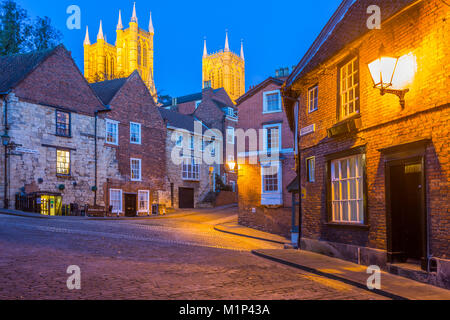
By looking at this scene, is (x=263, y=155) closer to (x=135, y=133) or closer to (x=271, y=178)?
(x=271, y=178)

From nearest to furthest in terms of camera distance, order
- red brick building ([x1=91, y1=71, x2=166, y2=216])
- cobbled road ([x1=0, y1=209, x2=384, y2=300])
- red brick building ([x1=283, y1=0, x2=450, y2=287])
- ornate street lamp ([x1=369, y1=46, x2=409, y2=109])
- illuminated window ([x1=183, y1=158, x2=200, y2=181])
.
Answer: cobbled road ([x1=0, y1=209, x2=384, y2=300])
red brick building ([x1=283, y1=0, x2=450, y2=287])
ornate street lamp ([x1=369, y1=46, x2=409, y2=109])
red brick building ([x1=91, y1=71, x2=166, y2=216])
illuminated window ([x1=183, y1=158, x2=200, y2=181])

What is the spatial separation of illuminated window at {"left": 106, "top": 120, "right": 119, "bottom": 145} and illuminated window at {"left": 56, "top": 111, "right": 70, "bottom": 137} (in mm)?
3763

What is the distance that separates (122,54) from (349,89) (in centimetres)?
9956

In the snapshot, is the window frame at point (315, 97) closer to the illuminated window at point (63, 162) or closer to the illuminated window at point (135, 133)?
the illuminated window at point (63, 162)

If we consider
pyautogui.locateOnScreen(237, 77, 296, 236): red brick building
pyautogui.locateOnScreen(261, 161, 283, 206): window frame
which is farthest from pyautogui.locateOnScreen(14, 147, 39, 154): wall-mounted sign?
pyautogui.locateOnScreen(261, 161, 283, 206): window frame

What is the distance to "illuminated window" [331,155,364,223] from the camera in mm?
11531

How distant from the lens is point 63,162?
96.9 feet

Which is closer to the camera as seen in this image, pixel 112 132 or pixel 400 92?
pixel 400 92

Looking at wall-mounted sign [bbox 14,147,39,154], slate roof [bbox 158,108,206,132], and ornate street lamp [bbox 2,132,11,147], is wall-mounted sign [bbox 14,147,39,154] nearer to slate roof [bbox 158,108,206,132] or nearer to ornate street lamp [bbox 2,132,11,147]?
ornate street lamp [bbox 2,132,11,147]

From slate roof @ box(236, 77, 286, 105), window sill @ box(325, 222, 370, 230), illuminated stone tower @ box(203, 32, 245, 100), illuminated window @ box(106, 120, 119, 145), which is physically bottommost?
window sill @ box(325, 222, 370, 230)

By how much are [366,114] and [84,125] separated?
24518mm

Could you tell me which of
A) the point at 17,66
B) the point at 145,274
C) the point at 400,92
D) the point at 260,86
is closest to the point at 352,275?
the point at 400,92

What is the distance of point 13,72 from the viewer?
28812 millimetres
